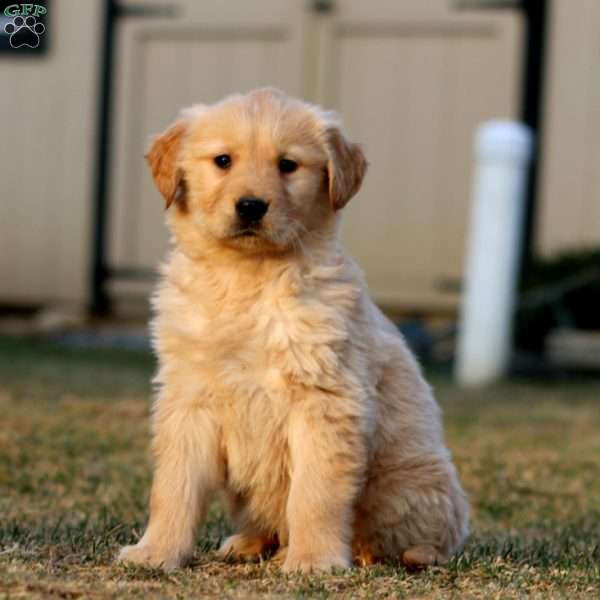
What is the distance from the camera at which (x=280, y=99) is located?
3.78 metres

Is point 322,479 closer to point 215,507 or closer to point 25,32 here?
point 215,507

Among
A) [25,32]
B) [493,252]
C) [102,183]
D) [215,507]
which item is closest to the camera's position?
[215,507]

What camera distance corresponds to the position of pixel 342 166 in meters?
3.80

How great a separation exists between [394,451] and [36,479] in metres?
1.94

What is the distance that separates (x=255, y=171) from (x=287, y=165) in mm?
118

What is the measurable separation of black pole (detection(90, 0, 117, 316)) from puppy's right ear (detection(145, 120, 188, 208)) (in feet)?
25.2

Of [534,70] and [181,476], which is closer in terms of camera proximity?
[181,476]

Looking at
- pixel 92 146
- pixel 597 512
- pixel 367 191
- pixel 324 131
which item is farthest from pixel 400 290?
pixel 324 131

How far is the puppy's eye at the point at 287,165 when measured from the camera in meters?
3.71

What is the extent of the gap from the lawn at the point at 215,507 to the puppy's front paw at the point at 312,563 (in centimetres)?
5

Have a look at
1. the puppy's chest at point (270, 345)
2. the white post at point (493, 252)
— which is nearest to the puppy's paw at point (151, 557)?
the puppy's chest at point (270, 345)

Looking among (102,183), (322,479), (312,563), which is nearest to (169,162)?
(322,479)

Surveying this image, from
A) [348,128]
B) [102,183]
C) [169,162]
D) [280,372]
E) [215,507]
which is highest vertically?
[348,128]

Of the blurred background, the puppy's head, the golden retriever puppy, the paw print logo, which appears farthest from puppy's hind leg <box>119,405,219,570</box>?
the paw print logo
